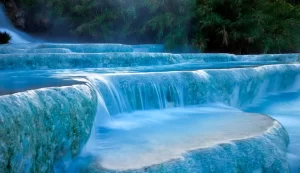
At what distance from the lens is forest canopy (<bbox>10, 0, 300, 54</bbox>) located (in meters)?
10.9

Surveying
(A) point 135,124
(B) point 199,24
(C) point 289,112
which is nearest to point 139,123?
(A) point 135,124

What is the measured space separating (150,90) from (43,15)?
1066cm

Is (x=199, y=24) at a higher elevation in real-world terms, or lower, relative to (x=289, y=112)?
higher

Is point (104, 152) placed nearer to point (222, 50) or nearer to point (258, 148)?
point (258, 148)

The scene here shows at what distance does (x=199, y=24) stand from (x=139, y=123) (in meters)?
7.65

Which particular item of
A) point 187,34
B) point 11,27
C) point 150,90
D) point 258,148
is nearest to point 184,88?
point 150,90

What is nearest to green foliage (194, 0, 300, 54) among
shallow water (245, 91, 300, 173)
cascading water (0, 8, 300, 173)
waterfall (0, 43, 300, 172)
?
shallow water (245, 91, 300, 173)

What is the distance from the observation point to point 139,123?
4.00 metres

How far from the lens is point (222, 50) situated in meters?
11.6

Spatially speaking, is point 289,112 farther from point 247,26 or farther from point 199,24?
point 199,24

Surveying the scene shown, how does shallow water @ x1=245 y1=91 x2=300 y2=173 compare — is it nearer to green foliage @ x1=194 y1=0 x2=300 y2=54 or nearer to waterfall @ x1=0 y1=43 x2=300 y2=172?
waterfall @ x1=0 y1=43 x2=300 y2=172

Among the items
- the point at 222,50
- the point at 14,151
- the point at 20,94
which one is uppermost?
the point at 20,94

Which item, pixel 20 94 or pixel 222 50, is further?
pixel 222 50

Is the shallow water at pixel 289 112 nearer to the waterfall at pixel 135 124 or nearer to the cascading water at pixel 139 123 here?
the cascading water at pixel 139 123
